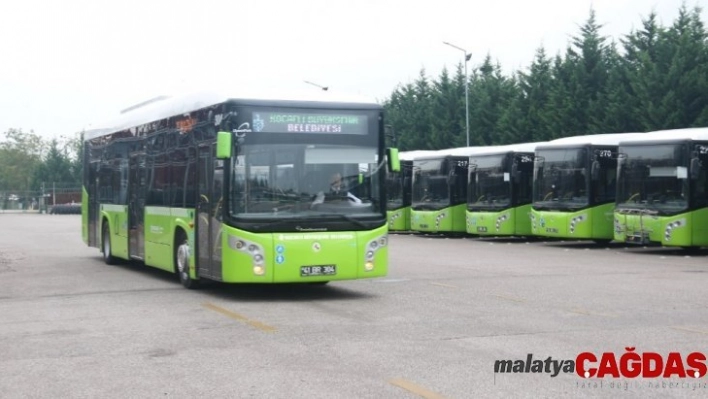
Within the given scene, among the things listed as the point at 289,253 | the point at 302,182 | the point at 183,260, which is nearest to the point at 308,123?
the point at 302,182

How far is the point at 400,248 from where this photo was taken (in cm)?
3028

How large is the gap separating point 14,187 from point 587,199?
111509 millimetres

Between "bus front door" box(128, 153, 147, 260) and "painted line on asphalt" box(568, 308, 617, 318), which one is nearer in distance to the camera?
"painted line on asphalt" box(568, 308, 617, 318)

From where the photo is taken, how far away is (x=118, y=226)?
71.2ft

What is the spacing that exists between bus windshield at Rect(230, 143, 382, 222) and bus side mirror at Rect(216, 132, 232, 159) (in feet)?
1.32

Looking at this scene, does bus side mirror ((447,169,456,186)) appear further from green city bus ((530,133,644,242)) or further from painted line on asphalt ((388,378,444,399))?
painted line on asphalt ((388,378,444,399))

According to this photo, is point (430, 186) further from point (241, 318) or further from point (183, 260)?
point (241, 318)

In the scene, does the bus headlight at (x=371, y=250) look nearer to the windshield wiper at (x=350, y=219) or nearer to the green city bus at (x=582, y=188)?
the windshield wiper at (x=350, y=219)

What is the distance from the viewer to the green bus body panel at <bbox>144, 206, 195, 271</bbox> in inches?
658

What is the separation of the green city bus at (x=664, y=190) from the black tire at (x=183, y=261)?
13.3 metres

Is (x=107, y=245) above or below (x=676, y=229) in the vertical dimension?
below

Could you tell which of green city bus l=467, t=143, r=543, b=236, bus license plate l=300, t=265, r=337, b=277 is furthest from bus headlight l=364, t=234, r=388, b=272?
green city bus l=467, t=143, r=543, b=236

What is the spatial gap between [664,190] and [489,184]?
28.7ft

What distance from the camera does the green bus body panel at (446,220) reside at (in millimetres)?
37250
